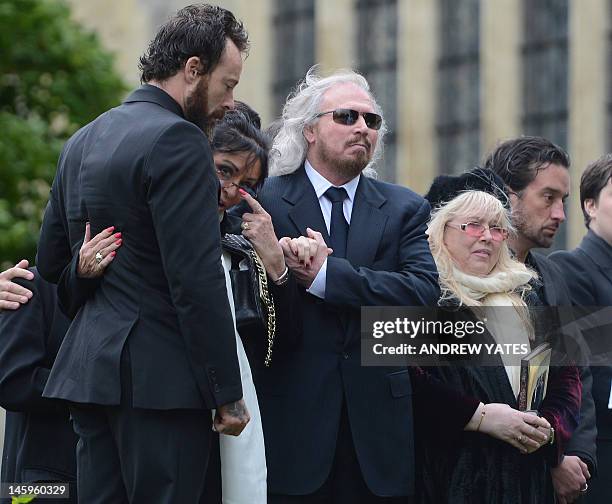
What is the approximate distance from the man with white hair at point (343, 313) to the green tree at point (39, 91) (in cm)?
1327

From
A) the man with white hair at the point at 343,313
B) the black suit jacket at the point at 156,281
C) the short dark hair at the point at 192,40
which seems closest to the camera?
the black suit jacket at the point at 156,281

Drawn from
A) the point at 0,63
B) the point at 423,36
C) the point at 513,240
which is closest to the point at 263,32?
the point at 423,36

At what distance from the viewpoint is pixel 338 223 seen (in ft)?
22.3

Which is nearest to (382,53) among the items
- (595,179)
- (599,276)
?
(595,179)

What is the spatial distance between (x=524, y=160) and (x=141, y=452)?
9.91ft

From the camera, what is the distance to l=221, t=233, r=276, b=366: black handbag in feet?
20.1

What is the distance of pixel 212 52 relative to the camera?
5746mm

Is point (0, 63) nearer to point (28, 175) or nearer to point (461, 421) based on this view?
point (28, 175)

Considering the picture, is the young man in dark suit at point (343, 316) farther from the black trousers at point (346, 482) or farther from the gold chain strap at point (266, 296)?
the gold chain strap at point (266, 296)

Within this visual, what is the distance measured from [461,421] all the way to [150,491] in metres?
1.64

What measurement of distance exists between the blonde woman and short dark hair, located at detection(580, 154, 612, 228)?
992mm

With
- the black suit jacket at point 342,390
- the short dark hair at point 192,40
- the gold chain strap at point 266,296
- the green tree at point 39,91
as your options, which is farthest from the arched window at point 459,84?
the short dark hair at point 192,40

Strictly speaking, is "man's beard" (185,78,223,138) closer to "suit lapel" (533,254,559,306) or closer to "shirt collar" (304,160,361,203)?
"shirt collar" (304,160,361,203)

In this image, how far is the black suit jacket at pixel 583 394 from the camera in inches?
288
